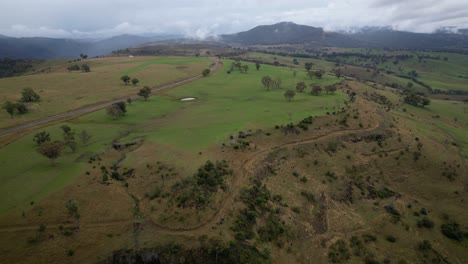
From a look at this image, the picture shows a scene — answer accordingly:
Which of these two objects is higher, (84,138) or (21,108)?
(21,108)

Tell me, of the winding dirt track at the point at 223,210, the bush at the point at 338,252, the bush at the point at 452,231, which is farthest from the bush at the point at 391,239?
the winding dirt track at the point at 223,210

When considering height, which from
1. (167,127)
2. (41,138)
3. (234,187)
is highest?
(41,138)

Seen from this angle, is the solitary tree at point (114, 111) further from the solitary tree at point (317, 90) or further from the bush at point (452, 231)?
the bush at point (452, 231)

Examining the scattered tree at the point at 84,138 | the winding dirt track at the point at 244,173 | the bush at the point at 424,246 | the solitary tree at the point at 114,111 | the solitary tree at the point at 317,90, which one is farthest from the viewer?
the solitary tree at the point at 317,90

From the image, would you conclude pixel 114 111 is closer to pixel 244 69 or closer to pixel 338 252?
pixel 338 252

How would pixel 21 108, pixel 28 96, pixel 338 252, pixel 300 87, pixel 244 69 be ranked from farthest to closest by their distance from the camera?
pixel 244 69
pixel 300 87
pixel 28 96
pixel 21 108
pixel 338 252

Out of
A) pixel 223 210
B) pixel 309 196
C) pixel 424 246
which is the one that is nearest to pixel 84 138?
pixel 223 210

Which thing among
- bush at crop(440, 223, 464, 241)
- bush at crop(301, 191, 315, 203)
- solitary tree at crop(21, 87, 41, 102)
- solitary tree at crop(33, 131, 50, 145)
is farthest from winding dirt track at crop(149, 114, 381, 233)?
solitary tree at crop(21, 87, 41, 102)

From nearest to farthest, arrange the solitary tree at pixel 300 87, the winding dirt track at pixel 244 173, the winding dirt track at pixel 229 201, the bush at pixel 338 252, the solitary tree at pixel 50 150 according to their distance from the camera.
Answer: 1. the winding dirt track at pixel 229 201
2. the winding dirt track at pixel 244 173
3. the bush at pixel 338 252
4. the solitary tree at pixel 50 150
5. the solitary tree at pixel 300 87

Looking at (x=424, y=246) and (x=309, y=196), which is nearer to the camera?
(x=424, y=246)
